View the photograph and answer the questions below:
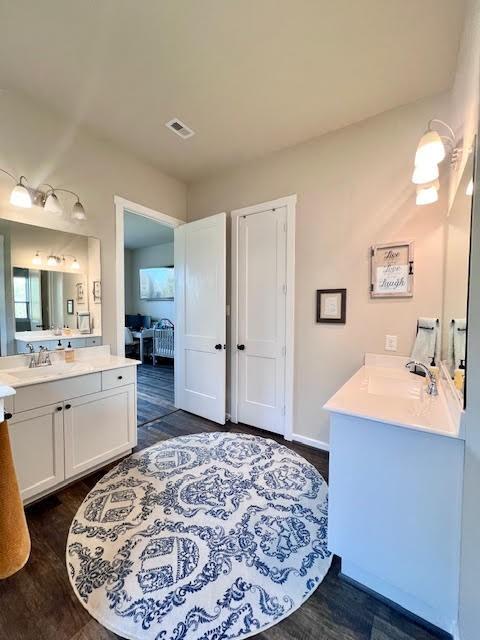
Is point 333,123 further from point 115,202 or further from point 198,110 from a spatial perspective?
point 115,202

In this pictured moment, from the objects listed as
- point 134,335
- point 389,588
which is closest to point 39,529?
point 389,588

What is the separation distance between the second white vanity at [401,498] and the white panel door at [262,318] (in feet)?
4.57

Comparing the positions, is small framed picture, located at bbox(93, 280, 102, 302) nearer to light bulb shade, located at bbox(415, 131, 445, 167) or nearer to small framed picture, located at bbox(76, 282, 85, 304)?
small framed picture, located at bbox(76, 282, 85, 304)

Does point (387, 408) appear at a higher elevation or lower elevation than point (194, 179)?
lower

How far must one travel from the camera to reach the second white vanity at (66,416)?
5.58ft

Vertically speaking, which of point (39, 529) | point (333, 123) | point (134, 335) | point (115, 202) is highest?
point (333, 123)

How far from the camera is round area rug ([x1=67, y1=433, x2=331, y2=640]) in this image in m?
1.15

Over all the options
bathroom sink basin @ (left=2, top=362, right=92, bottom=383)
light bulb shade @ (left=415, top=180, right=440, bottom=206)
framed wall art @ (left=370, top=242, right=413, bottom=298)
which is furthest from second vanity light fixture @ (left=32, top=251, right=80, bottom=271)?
light bulb shade @ (left=415, top=180, right=440, bottom=206)

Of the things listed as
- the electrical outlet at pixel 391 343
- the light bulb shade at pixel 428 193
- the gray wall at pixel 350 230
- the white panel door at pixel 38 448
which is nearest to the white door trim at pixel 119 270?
the white panel door at pixel 38 448

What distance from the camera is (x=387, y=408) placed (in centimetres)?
129

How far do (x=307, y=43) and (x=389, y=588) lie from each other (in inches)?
114

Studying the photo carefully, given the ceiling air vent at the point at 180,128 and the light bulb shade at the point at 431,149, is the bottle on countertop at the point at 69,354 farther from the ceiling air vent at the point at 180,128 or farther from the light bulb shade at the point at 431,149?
the light bulb shade at the point at 431,149

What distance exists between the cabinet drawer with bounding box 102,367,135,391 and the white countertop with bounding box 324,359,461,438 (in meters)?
1.70

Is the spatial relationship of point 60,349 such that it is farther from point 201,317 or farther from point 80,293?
point 201,317
